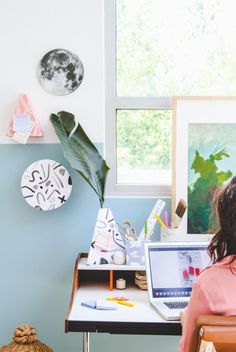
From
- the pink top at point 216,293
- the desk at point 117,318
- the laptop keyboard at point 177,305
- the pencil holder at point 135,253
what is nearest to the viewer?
the pink top at point 216,293

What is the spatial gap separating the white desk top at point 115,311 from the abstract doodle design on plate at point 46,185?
0.41m

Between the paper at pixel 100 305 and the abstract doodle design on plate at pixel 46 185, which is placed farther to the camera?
the abstract doodle design on plate at pixel 46 185

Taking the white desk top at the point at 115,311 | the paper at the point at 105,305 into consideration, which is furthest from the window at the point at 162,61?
the paper at the point at 105,305

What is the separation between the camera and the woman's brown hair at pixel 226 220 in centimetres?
159

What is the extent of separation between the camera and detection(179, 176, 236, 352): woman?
61.1 inches

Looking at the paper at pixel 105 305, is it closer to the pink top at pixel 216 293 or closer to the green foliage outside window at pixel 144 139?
the pink top at pixel 216 293

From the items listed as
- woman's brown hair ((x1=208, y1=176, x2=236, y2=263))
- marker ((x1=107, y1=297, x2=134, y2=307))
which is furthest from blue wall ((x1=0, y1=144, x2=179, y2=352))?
woman's brown hair ((x1=208, y1=176, x2=236, y2=263))

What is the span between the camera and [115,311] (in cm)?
210

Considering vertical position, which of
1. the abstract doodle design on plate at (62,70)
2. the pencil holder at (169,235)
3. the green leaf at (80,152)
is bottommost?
the pencil holder at (169,235)

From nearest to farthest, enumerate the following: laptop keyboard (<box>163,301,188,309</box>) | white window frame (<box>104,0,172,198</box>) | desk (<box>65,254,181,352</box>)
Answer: desk (<box>65,254,181,352</box>) < laptop keyboard (<box>163,301,188,309</box>) < white window frame (<box>104,0,172,198</box>)

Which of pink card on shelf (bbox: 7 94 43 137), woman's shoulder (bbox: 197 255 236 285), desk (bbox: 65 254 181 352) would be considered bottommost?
desk (bbox: 65 254 181 352)

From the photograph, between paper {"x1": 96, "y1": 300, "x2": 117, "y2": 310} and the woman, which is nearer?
the woman

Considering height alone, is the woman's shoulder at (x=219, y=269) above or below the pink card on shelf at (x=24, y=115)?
below

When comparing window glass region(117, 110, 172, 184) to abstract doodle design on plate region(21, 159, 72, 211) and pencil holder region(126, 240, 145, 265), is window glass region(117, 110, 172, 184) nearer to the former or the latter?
abstract doodle design on plate region(21, 159, 72, 211)
